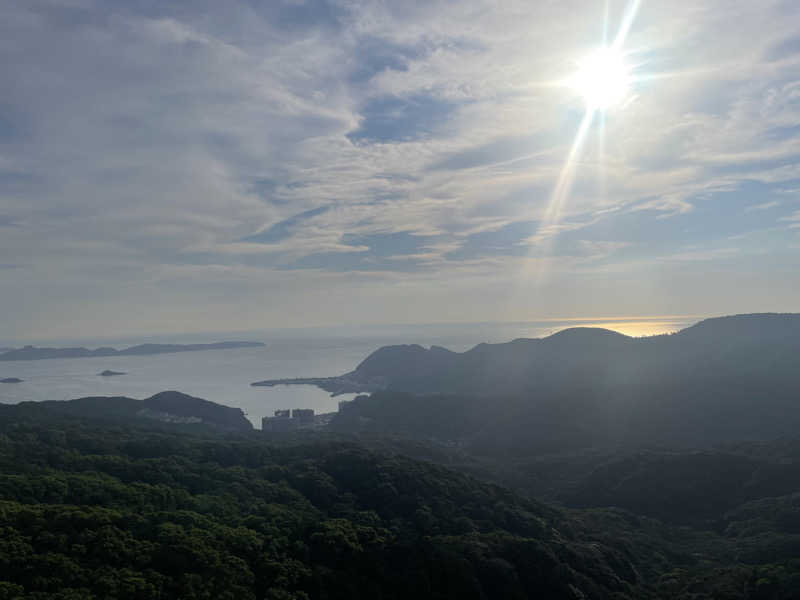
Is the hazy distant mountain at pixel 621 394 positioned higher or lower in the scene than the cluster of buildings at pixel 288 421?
higher

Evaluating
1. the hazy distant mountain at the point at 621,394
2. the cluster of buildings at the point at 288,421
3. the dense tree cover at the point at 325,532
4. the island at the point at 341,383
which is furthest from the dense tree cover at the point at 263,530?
the island at the point at 341,383

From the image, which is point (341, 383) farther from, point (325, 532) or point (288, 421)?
point (325, 532)

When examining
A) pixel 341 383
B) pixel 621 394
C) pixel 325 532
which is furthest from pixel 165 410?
pixel 621 394

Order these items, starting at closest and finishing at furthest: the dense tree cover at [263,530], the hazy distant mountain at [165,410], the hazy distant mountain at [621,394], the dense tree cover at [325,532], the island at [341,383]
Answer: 1. the dense tree cover at [263,530]
2. the dense tree cover at [325,532]
3. the hazy distant mountain at [165,410]
4. the hazy distant mountain at [621,394]
5. the island at [341,383]

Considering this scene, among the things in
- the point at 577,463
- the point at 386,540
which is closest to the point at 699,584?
the point at 386,540

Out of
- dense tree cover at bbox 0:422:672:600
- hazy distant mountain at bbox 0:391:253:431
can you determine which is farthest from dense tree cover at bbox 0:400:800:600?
hazy distant mountain at bbox 0:391:253:431

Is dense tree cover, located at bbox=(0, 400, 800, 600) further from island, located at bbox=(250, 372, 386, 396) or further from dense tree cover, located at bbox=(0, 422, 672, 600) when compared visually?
island, located at bbox=(250, 372, 386, 396)

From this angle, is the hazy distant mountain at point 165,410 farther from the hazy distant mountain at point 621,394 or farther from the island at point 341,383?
Result: the island at point 341,383

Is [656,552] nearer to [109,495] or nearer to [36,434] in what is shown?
[109,495]
